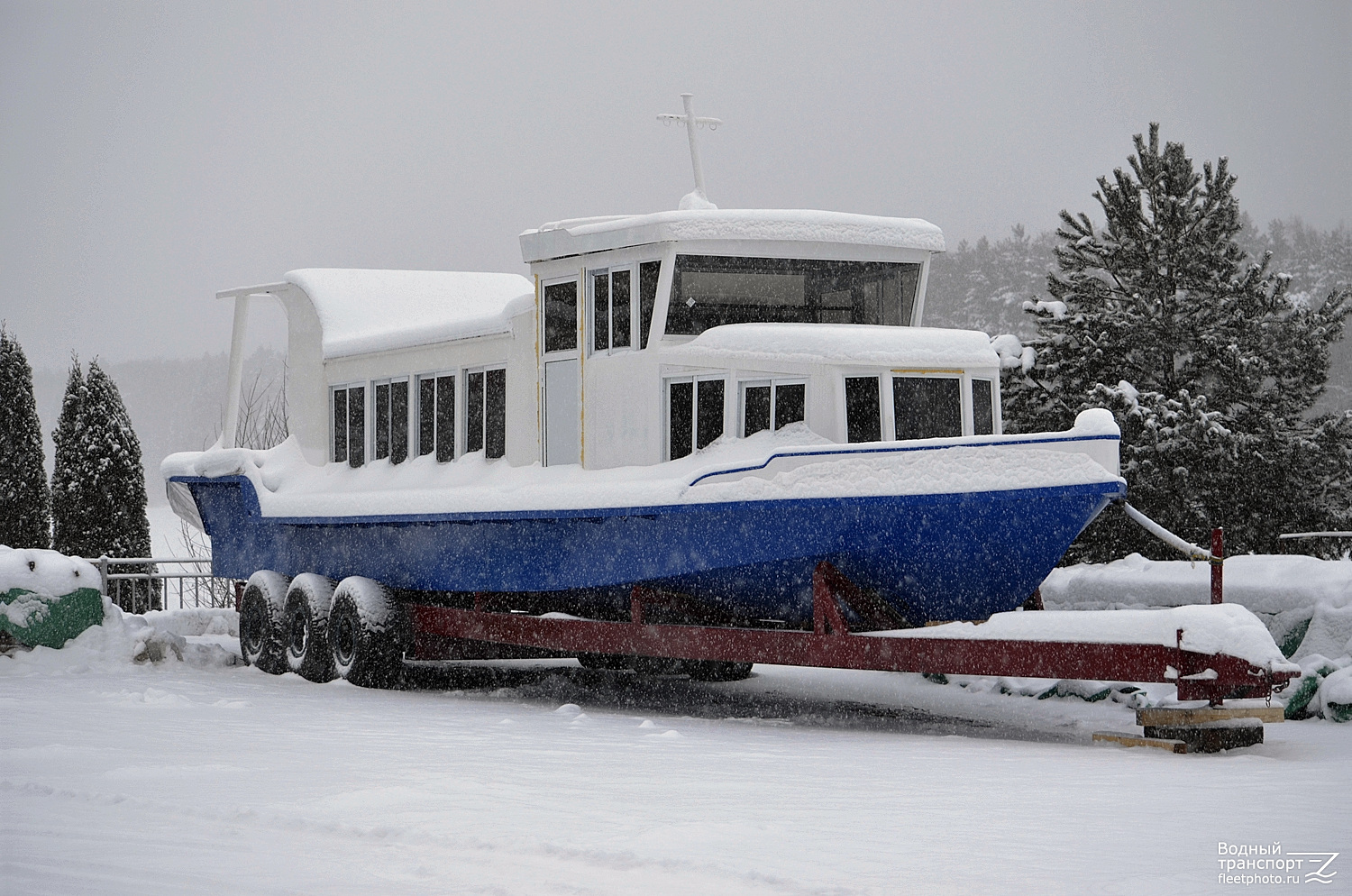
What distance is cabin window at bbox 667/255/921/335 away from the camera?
11.8 metres

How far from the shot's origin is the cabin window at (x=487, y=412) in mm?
13562

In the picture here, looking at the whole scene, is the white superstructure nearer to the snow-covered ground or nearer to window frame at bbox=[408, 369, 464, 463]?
window frame at bbox=[408, 369, 464, 463]

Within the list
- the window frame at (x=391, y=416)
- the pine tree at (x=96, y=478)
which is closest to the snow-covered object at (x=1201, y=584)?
the window frame at (x=391, y=416)

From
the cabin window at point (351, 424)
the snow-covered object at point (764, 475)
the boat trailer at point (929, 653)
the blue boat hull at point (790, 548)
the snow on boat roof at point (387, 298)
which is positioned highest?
the snow on boat roof at point (387, 298)

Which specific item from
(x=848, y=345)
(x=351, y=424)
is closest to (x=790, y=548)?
(x=848, y=345)

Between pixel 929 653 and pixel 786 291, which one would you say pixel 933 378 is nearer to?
pixel 786 291

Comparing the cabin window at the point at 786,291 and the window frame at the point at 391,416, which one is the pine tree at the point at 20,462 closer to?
the window frame at the point at 391,416

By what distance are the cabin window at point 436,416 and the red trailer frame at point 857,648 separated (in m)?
1.78

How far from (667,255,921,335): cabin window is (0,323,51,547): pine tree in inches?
623

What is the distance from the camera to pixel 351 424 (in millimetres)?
15703

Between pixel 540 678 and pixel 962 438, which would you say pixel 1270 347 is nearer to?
pixel 540 678

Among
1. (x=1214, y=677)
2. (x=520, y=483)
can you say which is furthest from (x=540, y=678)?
(x=1214, y=677)

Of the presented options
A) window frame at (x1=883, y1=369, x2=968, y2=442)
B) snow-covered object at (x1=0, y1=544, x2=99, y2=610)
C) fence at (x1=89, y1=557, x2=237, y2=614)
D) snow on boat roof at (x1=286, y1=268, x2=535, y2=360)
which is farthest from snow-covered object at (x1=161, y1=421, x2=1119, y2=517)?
fence at (x1=89, y1=557, x2=237, y2=614)

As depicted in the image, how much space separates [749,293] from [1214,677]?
15.0 ft
